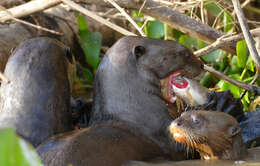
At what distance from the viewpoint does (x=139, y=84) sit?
2.84 metres

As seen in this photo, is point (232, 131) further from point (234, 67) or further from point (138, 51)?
→ point (234, 67)

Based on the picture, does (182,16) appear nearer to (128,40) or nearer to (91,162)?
(128,40)

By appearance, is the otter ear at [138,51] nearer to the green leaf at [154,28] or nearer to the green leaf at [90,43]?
the green leaf at [154,28]

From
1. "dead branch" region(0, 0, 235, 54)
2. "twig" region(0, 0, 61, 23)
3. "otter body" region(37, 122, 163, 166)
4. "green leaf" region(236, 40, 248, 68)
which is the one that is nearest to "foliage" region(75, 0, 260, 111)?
"green leaf" region(236, 40, 248, 68)

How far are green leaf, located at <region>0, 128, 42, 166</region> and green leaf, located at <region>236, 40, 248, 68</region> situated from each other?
10.3 ft

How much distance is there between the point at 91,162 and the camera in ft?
7.03

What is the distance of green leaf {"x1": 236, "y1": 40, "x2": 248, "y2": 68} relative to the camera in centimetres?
374

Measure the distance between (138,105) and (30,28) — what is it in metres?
1.97

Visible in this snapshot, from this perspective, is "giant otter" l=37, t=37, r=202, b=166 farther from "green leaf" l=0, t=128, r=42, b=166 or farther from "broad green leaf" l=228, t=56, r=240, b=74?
"green leaf" l=0, t=128, r=42, b=166

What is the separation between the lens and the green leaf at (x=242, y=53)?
12.3 ft

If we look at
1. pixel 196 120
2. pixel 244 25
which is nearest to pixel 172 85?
pixel 196 120

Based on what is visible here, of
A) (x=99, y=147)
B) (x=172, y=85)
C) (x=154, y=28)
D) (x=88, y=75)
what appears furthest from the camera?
(x=88, y=75)

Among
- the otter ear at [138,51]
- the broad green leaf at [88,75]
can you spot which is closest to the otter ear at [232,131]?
the otter ear at [138,51]

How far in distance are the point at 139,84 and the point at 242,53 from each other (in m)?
1.35
